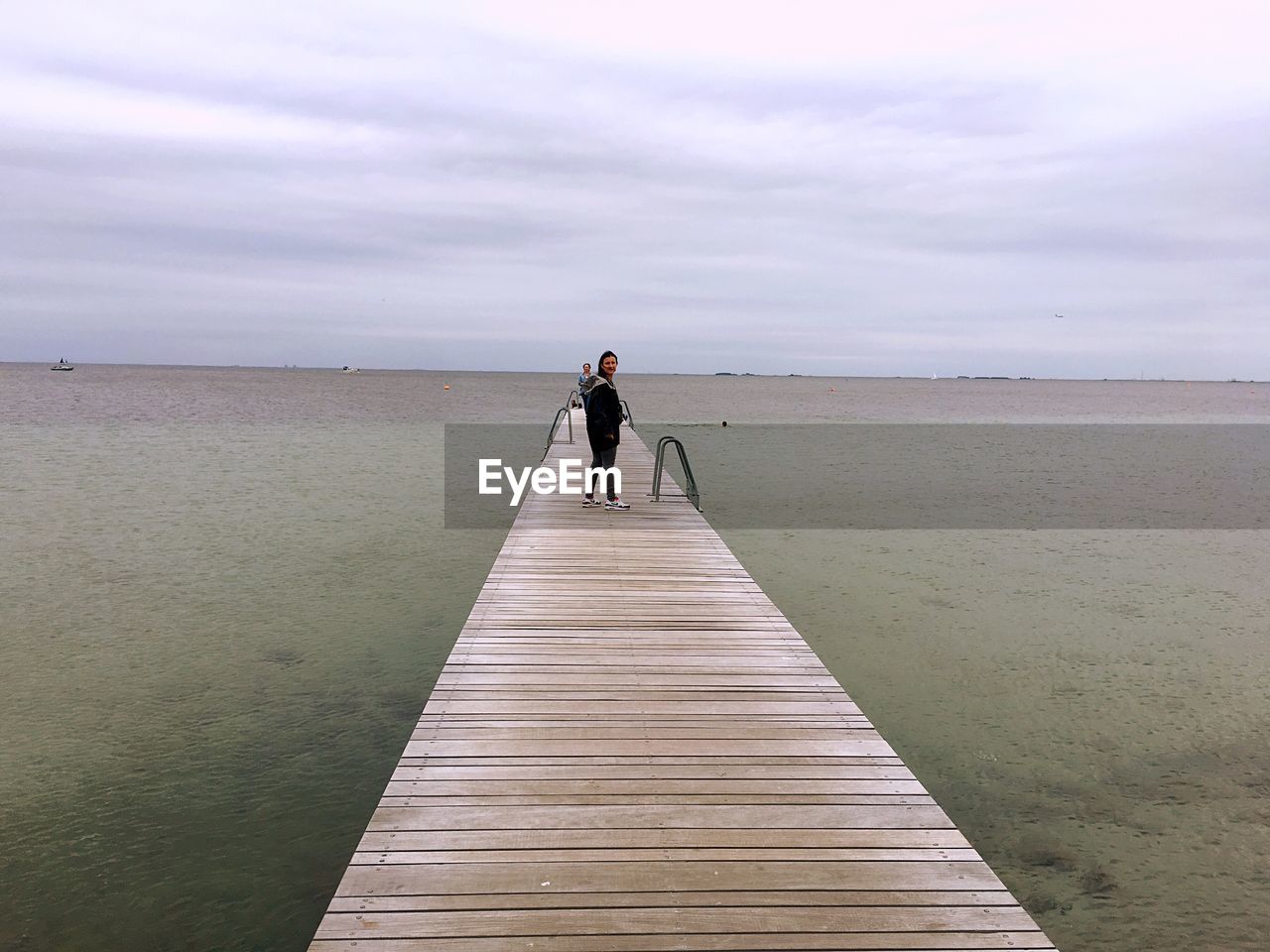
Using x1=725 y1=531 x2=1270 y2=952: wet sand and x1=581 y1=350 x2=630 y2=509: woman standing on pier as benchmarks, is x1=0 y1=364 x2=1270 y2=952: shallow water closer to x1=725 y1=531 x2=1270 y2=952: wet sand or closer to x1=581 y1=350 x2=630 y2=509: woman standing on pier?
x1=725 y1=531 x2=1270 y2=952: wet sand

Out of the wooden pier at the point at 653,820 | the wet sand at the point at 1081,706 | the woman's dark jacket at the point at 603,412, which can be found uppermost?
the woman's dark jacket at the point at 603,412

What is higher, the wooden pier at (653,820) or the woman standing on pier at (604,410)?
the woman standing on pier at (604,410)

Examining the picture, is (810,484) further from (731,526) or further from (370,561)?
(370,561)

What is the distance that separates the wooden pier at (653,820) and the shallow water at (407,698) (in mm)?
1497

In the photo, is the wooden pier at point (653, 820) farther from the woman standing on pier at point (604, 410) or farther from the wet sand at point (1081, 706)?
the woman standing on pier at point (604, 410)

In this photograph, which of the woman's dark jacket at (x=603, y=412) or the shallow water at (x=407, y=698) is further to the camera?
the woman's dark jacket at (x=603, y=412)

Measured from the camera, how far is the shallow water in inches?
215

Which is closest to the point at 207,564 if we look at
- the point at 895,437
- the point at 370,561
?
the point at 370,561

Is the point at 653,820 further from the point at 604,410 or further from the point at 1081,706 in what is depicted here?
the point at 604,410

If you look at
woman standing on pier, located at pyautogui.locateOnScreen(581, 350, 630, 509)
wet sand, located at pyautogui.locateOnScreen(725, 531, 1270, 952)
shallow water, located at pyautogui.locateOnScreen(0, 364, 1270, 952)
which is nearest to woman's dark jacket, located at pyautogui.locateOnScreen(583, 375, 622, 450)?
woman standing on pier, located at pyautogui.locateOnScreen(581, 350, 630, 509)
